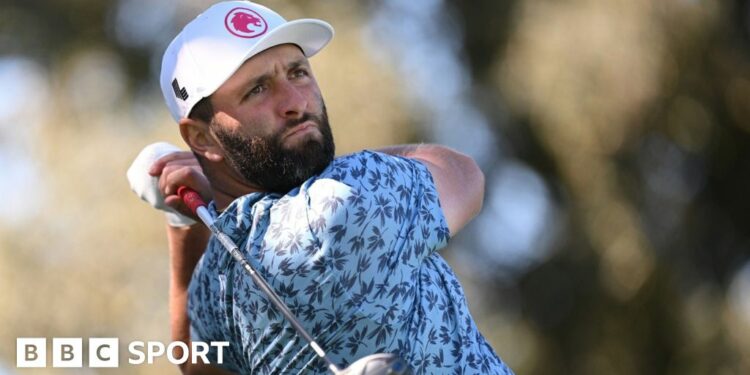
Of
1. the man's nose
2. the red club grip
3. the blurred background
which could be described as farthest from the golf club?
the blurred background

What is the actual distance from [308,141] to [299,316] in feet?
0.88

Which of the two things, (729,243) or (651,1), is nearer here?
(651,1)

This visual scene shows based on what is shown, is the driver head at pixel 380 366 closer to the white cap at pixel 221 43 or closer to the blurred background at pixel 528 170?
the white cap at pixel 221 43

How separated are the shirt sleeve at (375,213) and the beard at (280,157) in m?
0.04

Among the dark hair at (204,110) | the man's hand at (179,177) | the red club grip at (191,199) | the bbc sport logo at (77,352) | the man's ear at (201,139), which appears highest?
the dark hair at (204,110)

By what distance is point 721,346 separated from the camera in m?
6.67

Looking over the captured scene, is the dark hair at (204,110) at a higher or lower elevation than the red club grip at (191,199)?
higher

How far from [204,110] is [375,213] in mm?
364

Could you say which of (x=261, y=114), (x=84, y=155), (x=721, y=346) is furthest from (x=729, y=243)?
(x=261, y=114)

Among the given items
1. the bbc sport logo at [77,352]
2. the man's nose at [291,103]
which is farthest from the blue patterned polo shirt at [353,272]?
the bbc sport logo at [77,352]

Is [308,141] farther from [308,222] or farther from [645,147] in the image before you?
[645,147]

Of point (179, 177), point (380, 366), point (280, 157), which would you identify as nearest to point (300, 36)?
point (280, 157)

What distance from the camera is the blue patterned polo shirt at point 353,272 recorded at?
244 cm

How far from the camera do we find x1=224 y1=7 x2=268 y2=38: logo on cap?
102 inches
